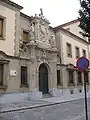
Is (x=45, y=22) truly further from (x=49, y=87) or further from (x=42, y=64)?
(x=49, y=87)

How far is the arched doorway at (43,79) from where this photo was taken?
59.4 ft

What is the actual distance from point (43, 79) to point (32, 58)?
2.97 m

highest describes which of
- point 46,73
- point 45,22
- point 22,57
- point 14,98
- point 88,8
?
point 45,22

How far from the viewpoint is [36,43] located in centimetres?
1728

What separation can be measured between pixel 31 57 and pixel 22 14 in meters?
4.40

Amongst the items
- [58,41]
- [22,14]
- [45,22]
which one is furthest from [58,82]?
[22,14]

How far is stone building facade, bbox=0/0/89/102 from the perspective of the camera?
14742 mm

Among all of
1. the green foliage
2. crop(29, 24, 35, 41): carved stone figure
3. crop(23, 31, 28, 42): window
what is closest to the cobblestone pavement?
the green foliage

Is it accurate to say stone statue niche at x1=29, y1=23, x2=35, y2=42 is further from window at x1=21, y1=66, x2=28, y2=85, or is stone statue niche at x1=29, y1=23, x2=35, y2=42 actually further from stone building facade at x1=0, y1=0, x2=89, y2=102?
window at x1=21, y1=66, x2=28, y2=85

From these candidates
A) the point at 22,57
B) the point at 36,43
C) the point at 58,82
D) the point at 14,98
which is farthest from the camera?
the point at 58,82

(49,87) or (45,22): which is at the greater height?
(45,22)

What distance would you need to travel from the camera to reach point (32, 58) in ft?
55.1

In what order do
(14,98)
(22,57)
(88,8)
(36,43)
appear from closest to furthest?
(88,8) → (14,98) → (22,57) → (36,43)

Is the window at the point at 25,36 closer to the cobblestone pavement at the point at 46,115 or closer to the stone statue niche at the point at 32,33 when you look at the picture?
the stone statue niche at the point at 32,33
